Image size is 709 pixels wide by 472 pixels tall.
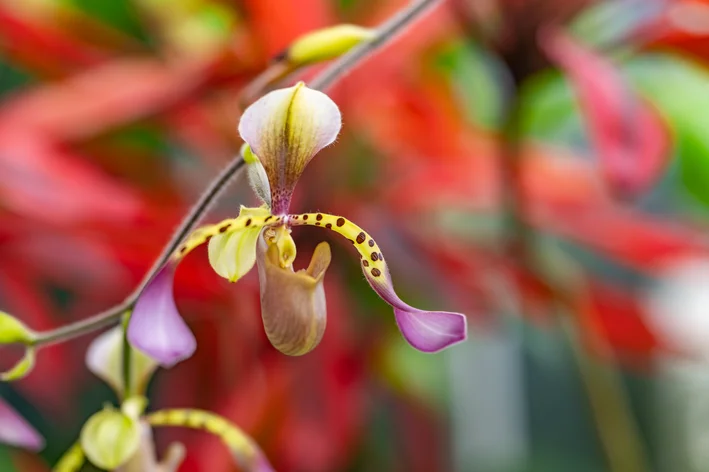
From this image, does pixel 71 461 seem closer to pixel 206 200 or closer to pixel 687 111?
pixel 206 200

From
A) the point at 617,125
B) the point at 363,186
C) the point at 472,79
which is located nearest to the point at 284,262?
the point at 617,125

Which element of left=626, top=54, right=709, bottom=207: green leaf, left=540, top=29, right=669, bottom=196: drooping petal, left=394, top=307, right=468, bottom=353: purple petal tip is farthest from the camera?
left=626, top=54, right=709, bottom=207: green leaf

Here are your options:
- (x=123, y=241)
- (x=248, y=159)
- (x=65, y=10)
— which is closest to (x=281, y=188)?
(x=248, y=159)

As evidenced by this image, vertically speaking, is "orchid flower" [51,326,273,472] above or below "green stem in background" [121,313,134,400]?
below

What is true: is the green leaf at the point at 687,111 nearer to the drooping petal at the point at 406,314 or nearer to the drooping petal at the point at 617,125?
the drooping petal at the point at 617,125

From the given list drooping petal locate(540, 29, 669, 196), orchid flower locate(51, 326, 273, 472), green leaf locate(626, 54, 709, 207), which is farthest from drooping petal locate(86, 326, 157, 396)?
green leaf locate(626, 54, 709, 207)

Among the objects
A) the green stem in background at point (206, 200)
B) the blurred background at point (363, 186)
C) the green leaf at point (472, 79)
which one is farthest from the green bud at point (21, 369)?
the green leaf at point (472, 79)

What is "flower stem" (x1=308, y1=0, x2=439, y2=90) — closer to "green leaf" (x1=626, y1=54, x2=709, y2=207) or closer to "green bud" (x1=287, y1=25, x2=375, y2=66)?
"green bud" (x1=287, y1=25, x2=375, y2=66)
